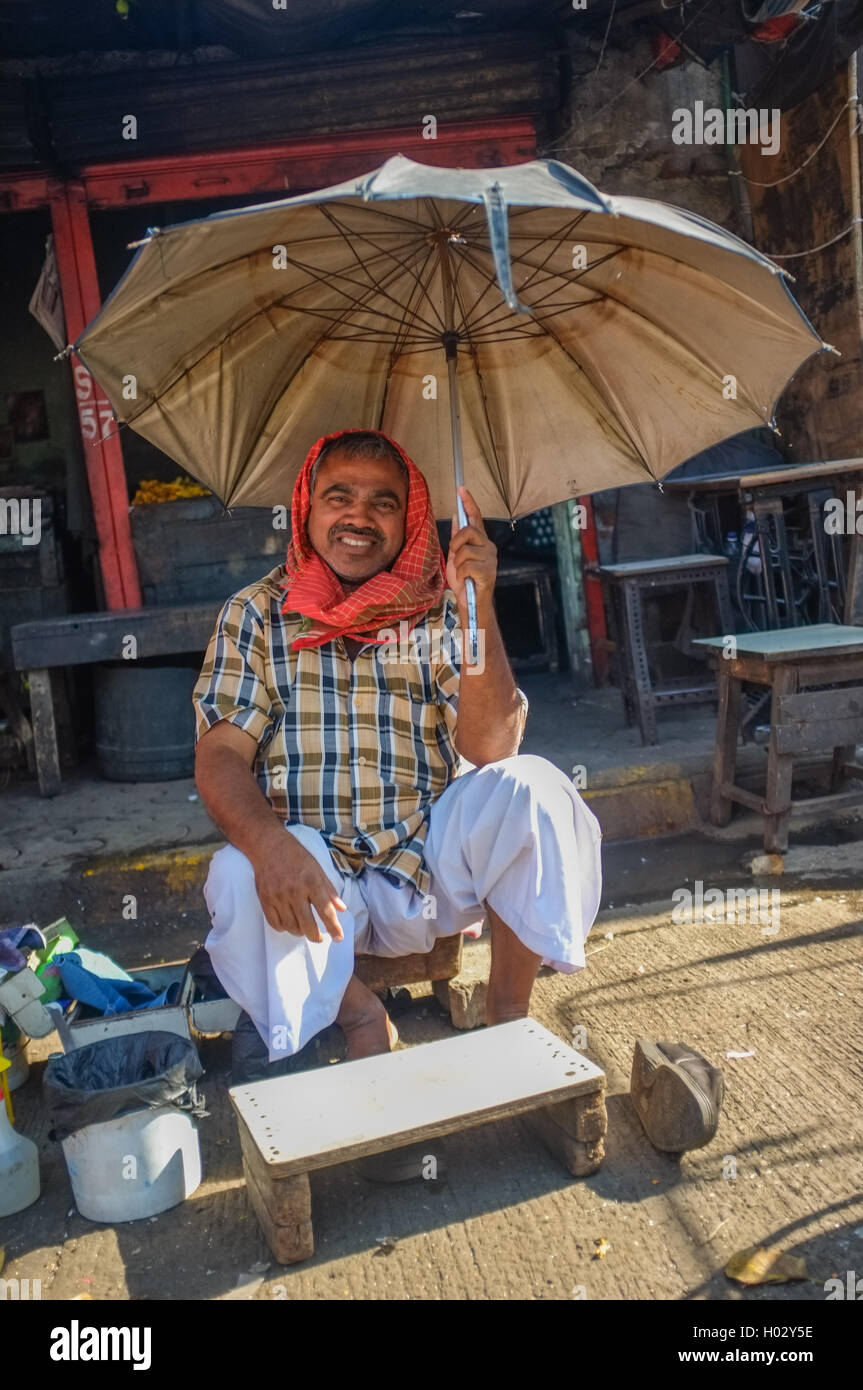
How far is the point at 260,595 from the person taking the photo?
2938mm

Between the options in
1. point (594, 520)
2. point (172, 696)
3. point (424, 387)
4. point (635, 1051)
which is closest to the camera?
point (635, 1051)

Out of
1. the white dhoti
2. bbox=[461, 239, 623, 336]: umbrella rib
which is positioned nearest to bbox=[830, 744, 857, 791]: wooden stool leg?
the white dhoti

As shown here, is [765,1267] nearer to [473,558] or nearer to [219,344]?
[473,558]

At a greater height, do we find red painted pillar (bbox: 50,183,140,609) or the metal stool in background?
red painted pillar (bbox: 50,183,140,609)

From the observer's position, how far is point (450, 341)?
281cm

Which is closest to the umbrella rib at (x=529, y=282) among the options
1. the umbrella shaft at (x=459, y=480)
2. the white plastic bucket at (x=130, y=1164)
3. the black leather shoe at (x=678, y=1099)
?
the umbrella shaft at (x=459, y=480)

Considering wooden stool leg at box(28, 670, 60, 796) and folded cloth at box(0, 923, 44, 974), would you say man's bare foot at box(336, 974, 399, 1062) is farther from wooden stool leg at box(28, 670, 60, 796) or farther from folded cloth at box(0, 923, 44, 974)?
wooden stool leg at box(28, 670, 60, 796)

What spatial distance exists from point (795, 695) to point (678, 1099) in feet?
7.50

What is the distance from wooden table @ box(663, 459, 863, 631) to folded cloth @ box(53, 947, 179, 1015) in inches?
158

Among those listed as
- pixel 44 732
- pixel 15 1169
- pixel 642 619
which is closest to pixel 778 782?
pixel 642 619

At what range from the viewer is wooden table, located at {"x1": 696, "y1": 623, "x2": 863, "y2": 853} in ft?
14.4
